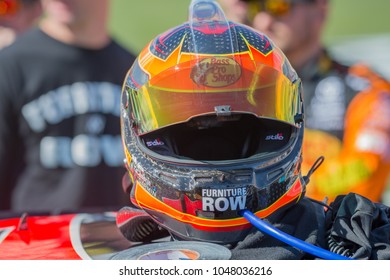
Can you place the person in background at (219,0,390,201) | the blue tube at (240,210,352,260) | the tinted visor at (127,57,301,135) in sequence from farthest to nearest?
the person in background at (219,0,390,201) < the tinted visor at (127,57,301,135) < the blue tube at (240,210,352,260)

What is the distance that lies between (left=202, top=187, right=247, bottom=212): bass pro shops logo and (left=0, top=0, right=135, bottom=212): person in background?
2.23 metres

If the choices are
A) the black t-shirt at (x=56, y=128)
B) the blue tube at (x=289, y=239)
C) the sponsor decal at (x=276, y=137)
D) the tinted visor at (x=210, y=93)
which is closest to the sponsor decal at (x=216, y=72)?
the tinted visor at (x=210, y=93)

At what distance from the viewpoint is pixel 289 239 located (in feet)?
6.04

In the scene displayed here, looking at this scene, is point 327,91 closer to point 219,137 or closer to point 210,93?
point 219,137

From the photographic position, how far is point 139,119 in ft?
6.60

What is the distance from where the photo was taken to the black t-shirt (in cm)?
406

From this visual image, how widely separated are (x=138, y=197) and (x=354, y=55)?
5.64 metres

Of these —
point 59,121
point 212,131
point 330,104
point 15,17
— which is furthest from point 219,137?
point 15,17

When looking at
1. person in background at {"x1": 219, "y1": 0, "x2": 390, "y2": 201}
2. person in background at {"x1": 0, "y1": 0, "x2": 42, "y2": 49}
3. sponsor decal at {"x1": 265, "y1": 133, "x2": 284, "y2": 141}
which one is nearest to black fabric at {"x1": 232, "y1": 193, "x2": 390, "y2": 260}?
sponsor decal at {"x1": 265, "y1": 133, "x2": 284, "y2": 141}

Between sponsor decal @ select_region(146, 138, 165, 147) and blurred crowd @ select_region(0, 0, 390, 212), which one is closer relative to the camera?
sponsor decal @ select_region(146, 138, 165, 147)

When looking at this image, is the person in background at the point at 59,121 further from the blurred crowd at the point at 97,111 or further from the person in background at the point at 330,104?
the person in background at the point at 330,104

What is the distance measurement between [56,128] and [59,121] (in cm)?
3

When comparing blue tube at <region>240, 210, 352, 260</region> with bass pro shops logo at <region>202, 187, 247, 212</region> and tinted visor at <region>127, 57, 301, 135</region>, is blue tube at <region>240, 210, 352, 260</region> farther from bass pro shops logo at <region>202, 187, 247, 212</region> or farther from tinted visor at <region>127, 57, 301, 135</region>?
tinted visor at <region>127, 57, 301, 135</region>

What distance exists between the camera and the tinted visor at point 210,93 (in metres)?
1.94
